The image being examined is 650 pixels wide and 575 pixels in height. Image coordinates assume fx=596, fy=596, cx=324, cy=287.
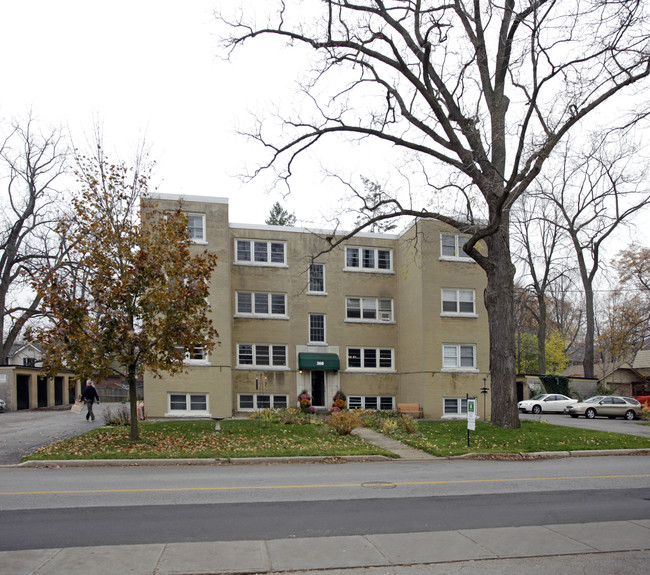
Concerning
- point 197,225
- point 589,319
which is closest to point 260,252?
point 197,225

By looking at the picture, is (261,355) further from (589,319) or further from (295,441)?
(589,319)

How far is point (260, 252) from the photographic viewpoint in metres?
29.0

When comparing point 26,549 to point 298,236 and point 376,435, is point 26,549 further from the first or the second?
point 298,236

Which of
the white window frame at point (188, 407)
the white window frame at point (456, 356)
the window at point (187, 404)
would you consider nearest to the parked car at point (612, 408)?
the white window frame at point (456, 356)

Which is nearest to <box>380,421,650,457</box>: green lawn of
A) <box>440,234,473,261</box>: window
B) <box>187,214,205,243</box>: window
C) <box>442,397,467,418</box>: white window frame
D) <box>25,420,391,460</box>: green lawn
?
<box>25,420,391,460</box>: green lawn

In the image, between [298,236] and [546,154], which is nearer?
[546,154]

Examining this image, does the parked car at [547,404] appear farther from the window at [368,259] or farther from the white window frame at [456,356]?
the window at [368,259]

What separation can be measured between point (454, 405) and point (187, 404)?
40.5 ft

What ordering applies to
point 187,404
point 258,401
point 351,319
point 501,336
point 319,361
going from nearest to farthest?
1. point 501,336
2. point 187,404
3. point 258,401
4. point 319,361
5. point 351,319

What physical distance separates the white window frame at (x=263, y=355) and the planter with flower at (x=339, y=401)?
2.76 m

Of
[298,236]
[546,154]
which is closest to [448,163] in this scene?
[546,154]

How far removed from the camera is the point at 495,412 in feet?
67.3

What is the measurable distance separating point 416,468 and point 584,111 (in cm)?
1094

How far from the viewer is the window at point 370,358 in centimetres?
2988
